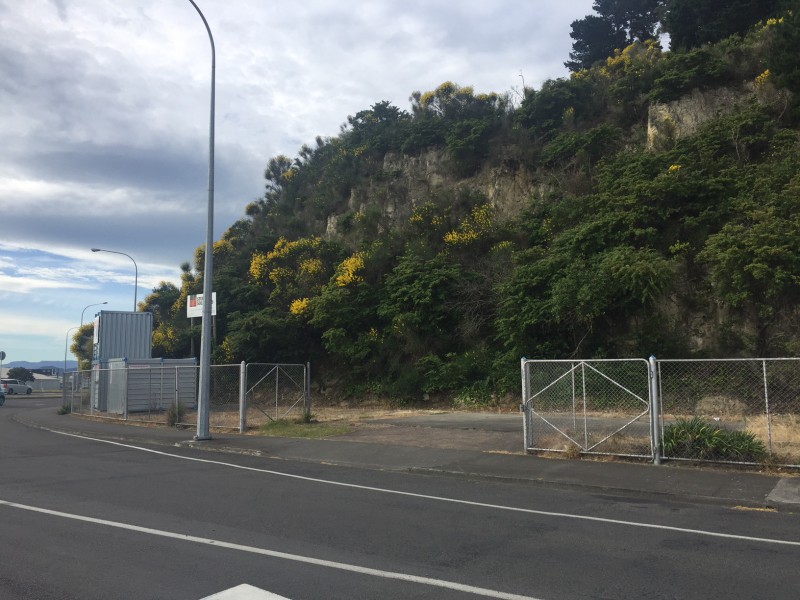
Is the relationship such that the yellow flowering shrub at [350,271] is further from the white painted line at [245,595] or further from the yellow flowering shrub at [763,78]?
the white painted line at [245,595]

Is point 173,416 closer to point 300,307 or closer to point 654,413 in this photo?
point 300,307

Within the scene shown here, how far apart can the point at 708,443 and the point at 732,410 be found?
770cm

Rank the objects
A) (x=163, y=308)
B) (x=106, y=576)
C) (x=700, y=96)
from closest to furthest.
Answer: (x=106, y=576) → (x=700, y=96) → (x=163, y=308)

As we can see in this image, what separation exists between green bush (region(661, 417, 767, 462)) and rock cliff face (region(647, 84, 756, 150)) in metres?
19.6

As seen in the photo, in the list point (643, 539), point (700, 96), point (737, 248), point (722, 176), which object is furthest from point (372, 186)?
point (643, 539)

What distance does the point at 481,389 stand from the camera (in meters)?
25.2

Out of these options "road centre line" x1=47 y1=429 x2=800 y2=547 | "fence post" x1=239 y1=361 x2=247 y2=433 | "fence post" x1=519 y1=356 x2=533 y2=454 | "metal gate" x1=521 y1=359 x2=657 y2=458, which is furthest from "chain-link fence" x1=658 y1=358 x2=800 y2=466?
"fence post" x1=239 y1=361 x2=247 y2=433

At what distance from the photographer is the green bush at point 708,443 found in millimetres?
10875

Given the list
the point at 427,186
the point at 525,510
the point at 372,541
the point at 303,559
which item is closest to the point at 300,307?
the point at 427,186

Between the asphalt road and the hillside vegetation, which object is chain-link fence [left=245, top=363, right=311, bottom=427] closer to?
the hillside vegetation

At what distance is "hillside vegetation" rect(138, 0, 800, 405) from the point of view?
21641mm

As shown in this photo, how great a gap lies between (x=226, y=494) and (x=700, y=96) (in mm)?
27968

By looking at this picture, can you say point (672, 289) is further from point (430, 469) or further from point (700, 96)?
point (430, 469)

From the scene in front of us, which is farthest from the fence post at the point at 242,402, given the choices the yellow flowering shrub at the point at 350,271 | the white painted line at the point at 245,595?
the yellow flowering shrub at the point at 350,271
